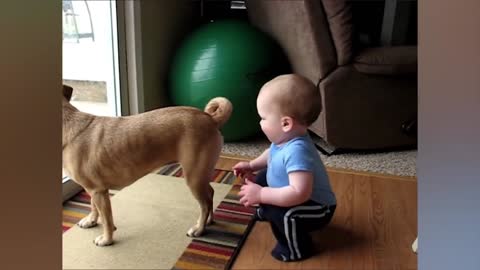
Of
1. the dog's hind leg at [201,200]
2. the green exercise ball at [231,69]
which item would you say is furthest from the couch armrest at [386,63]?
the dog's hind leg at [201,200]

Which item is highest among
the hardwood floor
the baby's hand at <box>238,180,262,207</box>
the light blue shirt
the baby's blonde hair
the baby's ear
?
the baby's blonde hair

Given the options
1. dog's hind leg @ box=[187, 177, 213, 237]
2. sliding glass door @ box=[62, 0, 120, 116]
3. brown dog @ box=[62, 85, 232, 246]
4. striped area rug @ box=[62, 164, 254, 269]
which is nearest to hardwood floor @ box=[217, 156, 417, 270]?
striped area rug @ box=[62, 164, 254, 269]

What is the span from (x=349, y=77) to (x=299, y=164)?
939mm

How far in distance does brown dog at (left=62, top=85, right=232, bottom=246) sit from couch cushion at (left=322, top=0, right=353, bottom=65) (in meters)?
0.88

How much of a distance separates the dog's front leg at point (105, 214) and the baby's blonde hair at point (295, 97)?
55cm

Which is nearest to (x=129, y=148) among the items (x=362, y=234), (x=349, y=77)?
(x=362, y=234)

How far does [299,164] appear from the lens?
131 cm

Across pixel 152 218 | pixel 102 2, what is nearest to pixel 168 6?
pixel 102 2

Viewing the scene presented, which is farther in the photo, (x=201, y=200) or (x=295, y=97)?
(x=201, y=200)

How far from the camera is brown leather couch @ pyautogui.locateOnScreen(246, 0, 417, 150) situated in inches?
83.5

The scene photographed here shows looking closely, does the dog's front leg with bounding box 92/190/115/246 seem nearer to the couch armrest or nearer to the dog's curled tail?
the dog's curled tail

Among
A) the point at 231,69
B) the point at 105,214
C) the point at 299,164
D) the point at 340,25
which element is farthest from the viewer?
the point at 231,69

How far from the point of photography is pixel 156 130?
4.69 ft

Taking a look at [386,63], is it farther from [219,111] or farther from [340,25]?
[219,111]
